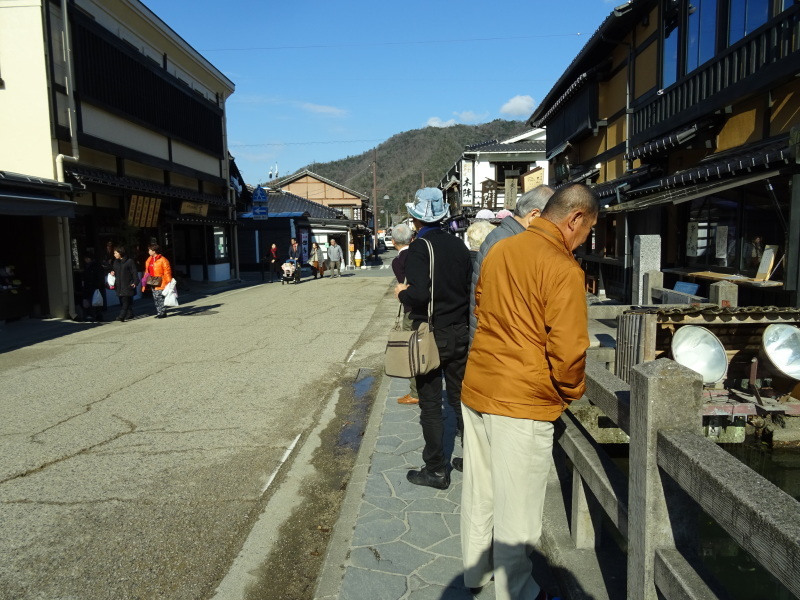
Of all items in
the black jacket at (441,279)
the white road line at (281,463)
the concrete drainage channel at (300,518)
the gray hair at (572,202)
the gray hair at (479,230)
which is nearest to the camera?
the gray hair at (572,202)

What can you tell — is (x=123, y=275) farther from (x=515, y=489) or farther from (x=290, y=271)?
(x=515, y=489)

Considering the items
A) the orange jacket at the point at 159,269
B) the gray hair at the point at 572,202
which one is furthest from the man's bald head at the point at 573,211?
the orange jacket at the point at 159,269

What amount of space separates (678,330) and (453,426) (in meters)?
2.09

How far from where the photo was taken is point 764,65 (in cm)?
827

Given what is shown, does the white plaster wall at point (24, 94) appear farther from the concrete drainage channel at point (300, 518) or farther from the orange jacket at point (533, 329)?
the orange jacket at point (533, 329)

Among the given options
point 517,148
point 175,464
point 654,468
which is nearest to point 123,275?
point 175,464

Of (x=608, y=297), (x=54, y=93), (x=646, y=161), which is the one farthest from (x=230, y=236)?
(x=646, y=161)

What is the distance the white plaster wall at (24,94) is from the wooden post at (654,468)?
14.2 metres

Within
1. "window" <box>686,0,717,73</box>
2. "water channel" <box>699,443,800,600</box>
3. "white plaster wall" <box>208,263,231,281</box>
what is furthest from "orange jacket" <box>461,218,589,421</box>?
"white plaster wall" <box>208,263,231,281</box>

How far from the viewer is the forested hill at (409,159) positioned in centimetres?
12238

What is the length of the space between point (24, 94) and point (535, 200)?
13364 millimetres

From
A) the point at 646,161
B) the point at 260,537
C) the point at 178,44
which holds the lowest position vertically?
the point at 260,537

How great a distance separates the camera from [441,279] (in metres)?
4.00

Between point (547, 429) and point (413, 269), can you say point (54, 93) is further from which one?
point (547, 429)
